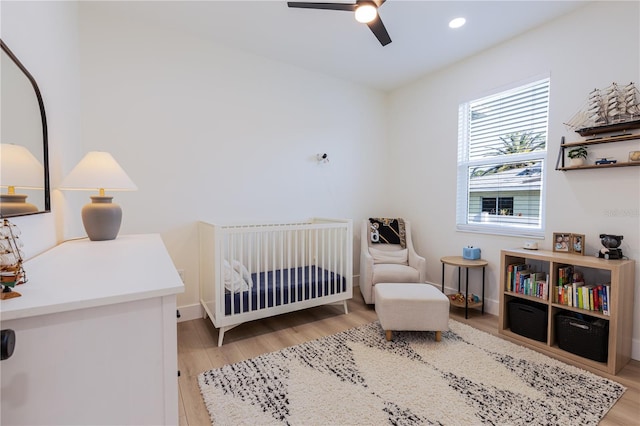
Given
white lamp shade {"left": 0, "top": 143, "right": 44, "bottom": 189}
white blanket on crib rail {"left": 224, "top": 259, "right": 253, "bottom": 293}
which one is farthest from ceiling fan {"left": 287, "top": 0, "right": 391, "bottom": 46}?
white blanket on crib rail {"left": 224, "top": 259, "right": 253, "bottom": 293}

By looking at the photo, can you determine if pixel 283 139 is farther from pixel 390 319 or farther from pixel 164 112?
pixel 390 319

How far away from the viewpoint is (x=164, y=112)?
101 inches

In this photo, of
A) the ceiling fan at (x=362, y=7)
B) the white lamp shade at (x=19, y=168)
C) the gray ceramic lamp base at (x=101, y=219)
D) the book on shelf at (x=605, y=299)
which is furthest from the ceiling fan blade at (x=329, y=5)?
the book on shelf at (x=605, y=299)

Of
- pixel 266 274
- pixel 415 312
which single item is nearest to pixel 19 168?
pixel 266 274

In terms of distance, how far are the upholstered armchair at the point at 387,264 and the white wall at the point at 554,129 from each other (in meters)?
0.44

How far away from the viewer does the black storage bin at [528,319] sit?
2248 mm

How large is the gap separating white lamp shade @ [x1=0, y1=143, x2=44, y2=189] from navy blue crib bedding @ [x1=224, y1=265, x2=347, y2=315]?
1422 millimetres

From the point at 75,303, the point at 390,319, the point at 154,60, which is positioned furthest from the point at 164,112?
the point at 390,319

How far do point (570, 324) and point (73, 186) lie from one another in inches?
134

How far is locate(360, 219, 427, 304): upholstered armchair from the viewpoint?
297 cm

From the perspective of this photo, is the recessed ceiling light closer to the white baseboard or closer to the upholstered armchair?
the upholstered armchair

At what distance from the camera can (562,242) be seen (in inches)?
93.3

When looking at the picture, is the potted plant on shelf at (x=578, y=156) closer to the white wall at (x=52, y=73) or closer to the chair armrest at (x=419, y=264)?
the chair armrest at (x=419, y=264)

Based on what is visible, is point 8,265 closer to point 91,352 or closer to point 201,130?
point 91,352
